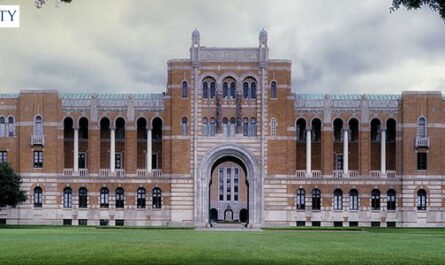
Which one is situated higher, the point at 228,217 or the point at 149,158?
Result: the point at 149,158

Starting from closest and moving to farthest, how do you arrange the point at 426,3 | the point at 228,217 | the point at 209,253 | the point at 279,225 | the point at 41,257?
the point at 426,3, the point at 41,257, the point at 209,253, the point at 279,225, the point at 228,217

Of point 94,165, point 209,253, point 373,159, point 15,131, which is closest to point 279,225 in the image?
point 373,159

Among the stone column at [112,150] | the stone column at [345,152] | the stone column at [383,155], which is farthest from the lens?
the stone column at [112,150]

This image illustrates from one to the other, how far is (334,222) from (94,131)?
1100 inches

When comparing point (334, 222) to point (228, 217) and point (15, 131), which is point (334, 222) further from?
point (228, 217)

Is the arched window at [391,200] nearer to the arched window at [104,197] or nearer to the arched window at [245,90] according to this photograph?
Result: the arched window at [245,90]

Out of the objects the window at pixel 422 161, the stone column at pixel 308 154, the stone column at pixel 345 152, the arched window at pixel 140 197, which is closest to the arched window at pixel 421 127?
the window at pixel 422 161

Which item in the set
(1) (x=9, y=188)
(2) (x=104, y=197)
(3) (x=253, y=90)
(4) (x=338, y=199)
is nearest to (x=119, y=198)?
(2) (x=104, y=197)

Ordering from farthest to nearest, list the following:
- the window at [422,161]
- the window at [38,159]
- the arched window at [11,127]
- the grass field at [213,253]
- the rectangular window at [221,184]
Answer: the rectangular window at [221,184]
the arched window at [11,127]
the window at [38,159]
the window at [422,161]
the grass field at [213,253]

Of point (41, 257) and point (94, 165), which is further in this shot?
point (94, 165)

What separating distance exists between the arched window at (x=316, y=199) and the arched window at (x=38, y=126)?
30427 mm

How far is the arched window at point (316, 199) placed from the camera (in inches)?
3563

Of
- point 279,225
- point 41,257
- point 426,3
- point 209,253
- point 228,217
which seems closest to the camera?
point 426,3

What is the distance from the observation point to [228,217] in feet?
465
